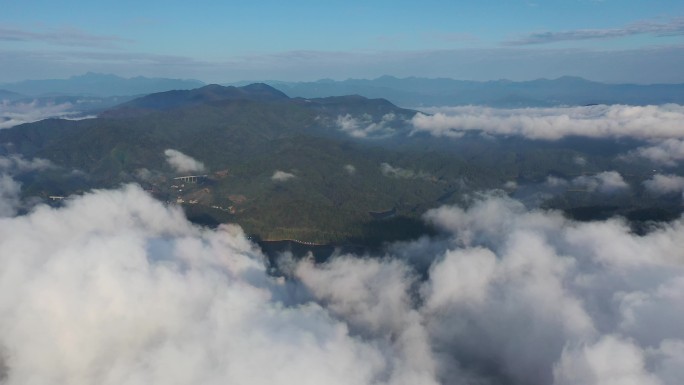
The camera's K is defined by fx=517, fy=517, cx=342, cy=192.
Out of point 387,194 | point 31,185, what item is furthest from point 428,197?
point 31,185

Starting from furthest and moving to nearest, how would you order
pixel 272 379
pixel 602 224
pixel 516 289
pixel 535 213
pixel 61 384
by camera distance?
pixel 535 213 < pixel 602 224 < pixel 516 289 < pixel 61 384 < pixel 272 379

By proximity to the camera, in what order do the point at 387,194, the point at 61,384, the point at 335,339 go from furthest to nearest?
the point at 387,194, the point at 335,339, the point at 61,384

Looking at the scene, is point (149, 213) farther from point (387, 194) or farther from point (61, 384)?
point (387, 194)

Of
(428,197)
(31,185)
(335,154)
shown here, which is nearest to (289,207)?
(428,197)

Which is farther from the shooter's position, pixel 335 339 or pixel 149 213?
pixel 149 213

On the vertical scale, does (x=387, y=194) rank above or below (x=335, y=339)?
below

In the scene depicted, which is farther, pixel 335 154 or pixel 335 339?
pixel 335 154

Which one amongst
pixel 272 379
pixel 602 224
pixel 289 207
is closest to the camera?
pixel 272 379

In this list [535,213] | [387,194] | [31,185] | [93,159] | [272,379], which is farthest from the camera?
[93,159]

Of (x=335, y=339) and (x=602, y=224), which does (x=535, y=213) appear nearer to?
(x=602, y=224)
